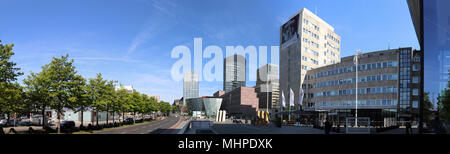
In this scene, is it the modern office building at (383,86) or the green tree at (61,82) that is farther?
the modern office building at (383,86)

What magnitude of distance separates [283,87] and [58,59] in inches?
3446

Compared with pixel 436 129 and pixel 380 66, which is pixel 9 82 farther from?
pixel 380 66

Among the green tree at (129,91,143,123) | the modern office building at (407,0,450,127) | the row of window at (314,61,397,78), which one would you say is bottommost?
the green tree at (129,91,143,123)

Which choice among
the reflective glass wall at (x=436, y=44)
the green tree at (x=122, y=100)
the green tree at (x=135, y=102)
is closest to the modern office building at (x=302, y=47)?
the green tree at (x=135, y=102)

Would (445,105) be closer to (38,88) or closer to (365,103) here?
(38,88)

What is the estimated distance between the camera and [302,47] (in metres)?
98.1

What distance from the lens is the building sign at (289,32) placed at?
337ft

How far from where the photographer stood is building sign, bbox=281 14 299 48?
103 metres

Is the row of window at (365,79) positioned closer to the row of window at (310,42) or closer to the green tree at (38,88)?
the row of window at (310,42)

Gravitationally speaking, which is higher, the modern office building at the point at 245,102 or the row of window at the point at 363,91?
the row of window at the point at 363,91

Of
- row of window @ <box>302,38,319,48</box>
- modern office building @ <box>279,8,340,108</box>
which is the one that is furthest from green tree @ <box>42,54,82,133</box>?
row of window @ <box>302,38,319,48</box>

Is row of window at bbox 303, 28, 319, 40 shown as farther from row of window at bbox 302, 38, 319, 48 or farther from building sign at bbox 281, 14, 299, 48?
building sign at bbox 281, 14, 299, 48

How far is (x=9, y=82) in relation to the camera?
92.1 feet
